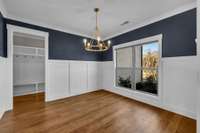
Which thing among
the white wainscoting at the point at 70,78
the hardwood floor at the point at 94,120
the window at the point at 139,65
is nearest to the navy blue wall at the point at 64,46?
the white wainscoting at the point at 70,78

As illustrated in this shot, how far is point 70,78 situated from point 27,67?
221cm

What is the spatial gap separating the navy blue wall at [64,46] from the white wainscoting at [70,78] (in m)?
0.26

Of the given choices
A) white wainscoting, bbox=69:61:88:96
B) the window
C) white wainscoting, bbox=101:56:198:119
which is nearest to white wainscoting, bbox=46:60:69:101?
white wainscoting, bbox=69:61:88:96

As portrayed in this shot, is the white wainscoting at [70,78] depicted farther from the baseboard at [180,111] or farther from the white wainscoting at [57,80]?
the baseboard at [180,111]

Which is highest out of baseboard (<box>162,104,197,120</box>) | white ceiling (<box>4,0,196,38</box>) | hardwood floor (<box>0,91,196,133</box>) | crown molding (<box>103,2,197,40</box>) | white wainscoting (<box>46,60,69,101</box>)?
white ceiling (<box>4,0,196,38</box>)

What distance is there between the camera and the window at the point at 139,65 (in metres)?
3.59

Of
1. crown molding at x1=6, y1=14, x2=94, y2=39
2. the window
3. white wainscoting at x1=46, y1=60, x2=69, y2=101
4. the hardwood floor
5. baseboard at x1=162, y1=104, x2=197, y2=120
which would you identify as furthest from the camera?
white wainscoting at x1=46, y1=60, x2=69, y2=101

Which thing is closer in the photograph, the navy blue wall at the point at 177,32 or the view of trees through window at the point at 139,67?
the navy blue wall at the point at 177,32

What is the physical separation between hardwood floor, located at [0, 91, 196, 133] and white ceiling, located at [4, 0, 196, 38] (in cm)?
290

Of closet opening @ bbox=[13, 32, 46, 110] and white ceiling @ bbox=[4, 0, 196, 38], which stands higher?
white ceiling @ bbox=[4, 0, 196, 38]

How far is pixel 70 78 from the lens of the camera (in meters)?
4.54

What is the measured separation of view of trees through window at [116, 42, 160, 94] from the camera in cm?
363

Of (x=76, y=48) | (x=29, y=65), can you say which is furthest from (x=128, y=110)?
(x=29, y=65)

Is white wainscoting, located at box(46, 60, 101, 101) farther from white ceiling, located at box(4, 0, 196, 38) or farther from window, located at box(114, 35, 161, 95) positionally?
white ceiling, located at box(4, 0, 196, 38)
